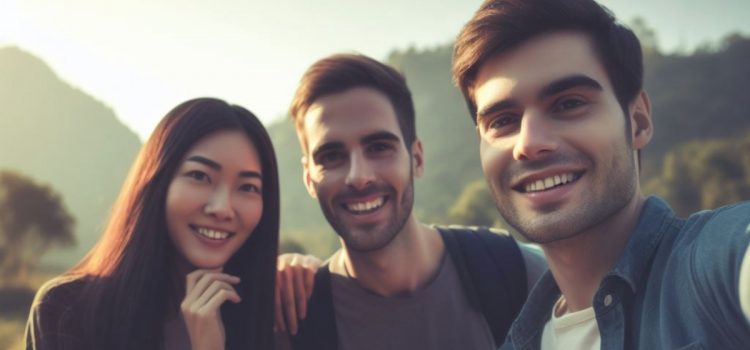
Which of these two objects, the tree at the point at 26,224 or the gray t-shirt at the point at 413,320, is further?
the tree at the point at 26,224

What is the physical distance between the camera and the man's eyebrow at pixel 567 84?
2.32m

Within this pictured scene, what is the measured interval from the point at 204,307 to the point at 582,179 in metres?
2.47

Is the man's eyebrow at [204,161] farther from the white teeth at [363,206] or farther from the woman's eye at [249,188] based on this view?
the white teeth at [363,206]

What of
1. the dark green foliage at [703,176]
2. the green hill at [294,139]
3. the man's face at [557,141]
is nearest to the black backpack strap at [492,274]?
the man's face at [557,141]

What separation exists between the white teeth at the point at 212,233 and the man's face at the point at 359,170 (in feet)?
2.64

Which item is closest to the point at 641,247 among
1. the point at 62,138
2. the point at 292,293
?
the point at 292,293

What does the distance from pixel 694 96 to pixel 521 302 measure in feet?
246

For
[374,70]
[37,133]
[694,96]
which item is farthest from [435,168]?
[374,70]

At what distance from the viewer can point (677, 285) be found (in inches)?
71.6

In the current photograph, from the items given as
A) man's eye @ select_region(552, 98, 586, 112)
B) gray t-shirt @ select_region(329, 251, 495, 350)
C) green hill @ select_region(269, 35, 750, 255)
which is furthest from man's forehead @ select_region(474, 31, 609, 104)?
green hill @ select_region(269, 35, 750, 255)

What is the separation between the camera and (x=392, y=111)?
4.44 meters

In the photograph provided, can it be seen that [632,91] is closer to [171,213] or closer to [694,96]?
[171,213]

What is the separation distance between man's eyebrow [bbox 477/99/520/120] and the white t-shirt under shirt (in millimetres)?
1003

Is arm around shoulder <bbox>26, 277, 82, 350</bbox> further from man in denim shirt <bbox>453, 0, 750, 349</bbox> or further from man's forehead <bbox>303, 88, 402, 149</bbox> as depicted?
man in denim shirt <bbox>453, 0, 750, 349</bbox>
